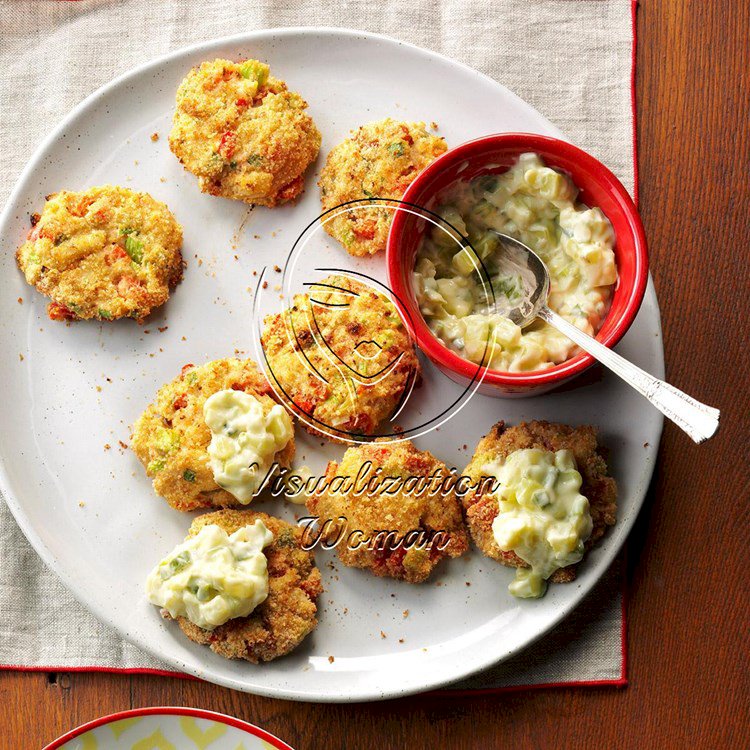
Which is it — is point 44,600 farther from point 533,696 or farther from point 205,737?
point 533,696

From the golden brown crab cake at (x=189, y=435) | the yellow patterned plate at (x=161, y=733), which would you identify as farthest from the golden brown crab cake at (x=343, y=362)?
the yellow patterned plate at (x=161, y=733)

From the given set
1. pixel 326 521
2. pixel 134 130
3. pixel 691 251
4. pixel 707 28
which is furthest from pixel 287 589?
pixel 707 28

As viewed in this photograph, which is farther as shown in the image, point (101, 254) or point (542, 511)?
point (101, 254)

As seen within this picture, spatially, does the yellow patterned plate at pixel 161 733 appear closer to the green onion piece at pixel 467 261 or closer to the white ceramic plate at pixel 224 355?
the white ceramic plate at pixel 224 355

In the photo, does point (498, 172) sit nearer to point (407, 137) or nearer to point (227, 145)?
point (407, 137)

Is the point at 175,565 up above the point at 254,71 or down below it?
below

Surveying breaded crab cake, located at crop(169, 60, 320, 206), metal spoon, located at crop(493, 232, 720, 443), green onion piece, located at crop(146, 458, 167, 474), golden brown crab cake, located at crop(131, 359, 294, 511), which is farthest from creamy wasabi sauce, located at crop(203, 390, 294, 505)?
metal spoon, located at crop(493, 232, 720, 443)

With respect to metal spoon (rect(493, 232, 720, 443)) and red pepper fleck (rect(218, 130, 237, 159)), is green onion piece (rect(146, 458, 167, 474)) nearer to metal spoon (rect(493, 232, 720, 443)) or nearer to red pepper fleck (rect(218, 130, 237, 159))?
red pepper fleck (rect(218, 130, 237, 159))

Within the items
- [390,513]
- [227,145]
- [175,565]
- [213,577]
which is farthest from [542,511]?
[227,145]
